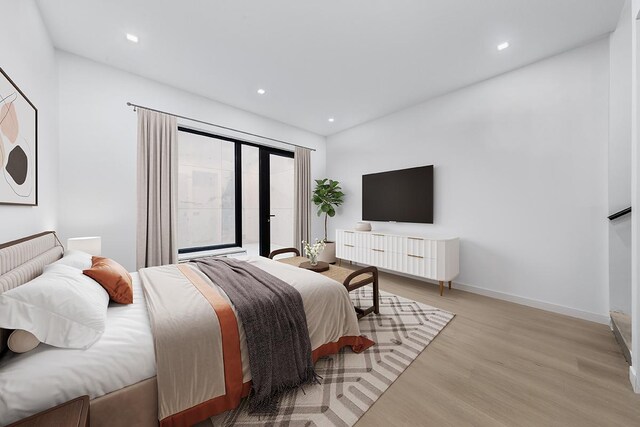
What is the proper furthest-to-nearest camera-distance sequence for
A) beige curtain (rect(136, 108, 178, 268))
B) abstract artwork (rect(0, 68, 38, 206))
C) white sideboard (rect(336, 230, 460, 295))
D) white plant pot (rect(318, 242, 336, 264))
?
1. white plant pot (rect(318, 242, 336, 264))
2. white sideboard (rect(336, 230, 460, 295))
3. beige curtain (rect(136, 108, 178, 268))
4. abstract artwork (rect(0, 68, 38, 206))

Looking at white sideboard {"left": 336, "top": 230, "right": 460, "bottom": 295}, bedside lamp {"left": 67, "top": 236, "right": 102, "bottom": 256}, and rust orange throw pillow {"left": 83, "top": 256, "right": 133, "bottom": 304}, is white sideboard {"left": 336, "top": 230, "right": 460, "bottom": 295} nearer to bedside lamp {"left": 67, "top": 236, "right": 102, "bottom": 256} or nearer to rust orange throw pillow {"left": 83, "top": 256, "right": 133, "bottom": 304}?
rust orange throw pillow {"left": 83, "top": 256, "right": 133, "bottom": 304}

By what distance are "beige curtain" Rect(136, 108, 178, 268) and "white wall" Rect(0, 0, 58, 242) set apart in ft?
2.51

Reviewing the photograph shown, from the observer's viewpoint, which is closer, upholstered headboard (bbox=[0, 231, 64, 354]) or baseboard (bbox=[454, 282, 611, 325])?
upholstered headboard (bbox=[0, 231, 64, 354])

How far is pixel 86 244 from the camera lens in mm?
2480

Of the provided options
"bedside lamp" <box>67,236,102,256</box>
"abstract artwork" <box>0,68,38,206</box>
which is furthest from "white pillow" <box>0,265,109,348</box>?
"bedside lamp" <box>67,236,102,256</box>

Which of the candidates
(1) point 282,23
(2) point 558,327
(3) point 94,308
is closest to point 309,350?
(3) point 94,308

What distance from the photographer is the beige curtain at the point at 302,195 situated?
16.3 ft

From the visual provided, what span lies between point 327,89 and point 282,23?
1.31 metres

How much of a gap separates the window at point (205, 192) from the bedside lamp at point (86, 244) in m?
1.21

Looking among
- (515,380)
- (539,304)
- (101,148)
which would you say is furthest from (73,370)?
(539,304)

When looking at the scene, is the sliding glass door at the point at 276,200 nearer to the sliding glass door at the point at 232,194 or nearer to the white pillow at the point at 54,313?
the sliding glass door at the point at 232,194

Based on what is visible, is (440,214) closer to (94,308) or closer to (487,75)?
(487,75)

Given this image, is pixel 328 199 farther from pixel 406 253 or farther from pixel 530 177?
pixel 530 177

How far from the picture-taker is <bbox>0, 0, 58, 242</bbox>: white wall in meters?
1.56
